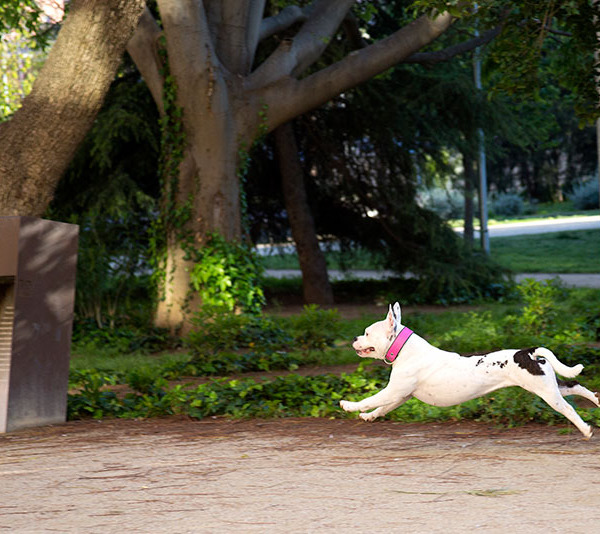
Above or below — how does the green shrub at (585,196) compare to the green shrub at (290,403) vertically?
above

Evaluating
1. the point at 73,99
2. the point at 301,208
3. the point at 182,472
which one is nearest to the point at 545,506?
the point at 182,472

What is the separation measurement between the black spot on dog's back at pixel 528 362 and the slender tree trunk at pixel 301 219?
43.2 ft

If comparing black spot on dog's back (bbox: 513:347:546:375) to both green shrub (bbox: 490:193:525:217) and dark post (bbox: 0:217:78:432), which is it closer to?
dark post (bbox: 0:217:78:432)

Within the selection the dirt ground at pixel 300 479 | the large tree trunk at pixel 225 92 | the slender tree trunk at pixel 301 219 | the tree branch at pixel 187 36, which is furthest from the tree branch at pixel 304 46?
the dirt ground at pixel 300 479

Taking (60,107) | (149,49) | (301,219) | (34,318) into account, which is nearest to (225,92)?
(149,49)

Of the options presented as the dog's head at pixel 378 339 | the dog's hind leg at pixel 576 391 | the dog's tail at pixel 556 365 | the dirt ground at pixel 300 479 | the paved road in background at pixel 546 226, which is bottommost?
the dirt ground at pixel 300 479

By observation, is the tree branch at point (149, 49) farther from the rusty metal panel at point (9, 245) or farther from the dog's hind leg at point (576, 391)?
the dog's hind leg at point (576, 391)

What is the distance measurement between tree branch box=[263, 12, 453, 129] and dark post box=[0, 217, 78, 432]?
22.7 ft

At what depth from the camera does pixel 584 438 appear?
6141 mm

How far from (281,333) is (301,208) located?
675 centimetres

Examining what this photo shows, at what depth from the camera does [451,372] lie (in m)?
5.87

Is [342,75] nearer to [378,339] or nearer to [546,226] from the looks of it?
[378,339]

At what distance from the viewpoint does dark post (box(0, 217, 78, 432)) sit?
23.0 ft

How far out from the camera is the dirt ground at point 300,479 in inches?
173
